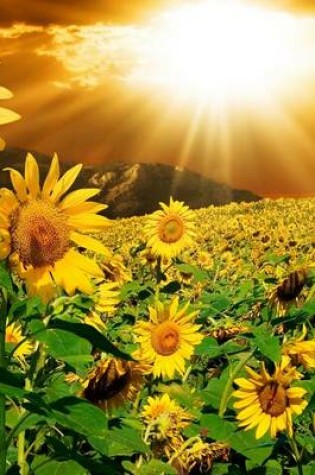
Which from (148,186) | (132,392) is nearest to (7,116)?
(132,392)

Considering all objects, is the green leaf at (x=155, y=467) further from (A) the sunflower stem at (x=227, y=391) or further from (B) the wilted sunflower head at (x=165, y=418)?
(A) the sunflower stem at (x=227, y=391)

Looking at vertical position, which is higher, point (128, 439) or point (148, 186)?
point (148, 186)

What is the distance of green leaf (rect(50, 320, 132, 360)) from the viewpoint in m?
1.62

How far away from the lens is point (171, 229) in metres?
5.88

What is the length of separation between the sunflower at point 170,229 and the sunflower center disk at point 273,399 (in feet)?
9.19

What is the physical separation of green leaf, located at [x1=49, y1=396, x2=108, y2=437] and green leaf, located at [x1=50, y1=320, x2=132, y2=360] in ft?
0.33

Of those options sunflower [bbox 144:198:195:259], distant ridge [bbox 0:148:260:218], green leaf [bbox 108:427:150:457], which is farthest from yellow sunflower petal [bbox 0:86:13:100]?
distant ridge [bbox 0:148:260:218]

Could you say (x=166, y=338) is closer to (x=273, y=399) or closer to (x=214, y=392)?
(x=214, y=392)

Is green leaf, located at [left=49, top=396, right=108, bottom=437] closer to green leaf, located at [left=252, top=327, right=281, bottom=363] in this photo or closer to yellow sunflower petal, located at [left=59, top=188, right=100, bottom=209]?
yellow sunflower petal, located at [left=59, top=188, right=100, bottom=209]

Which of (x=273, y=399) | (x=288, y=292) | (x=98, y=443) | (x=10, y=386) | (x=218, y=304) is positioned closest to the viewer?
(x=10, y=386)

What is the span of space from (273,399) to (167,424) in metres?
0.55

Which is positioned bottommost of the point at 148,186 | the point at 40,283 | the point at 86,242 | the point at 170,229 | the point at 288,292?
the point at 40,283

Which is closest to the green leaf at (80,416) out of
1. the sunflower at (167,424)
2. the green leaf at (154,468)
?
the green leaf at (154,468)

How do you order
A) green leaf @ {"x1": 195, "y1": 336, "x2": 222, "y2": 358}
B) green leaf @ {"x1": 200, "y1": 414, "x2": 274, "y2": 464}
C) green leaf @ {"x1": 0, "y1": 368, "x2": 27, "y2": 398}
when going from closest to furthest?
1. green leaf @ {"x1": 0, "y1": 368, "x2": 27, "y2": 398}
2. green leaf @ {"x1": 200, "y1": 414, "x2": 274, "y2": 464}
3. green leaf @ {"x1": 195, "y1": 336, "x2": 222, "y2": 358}
